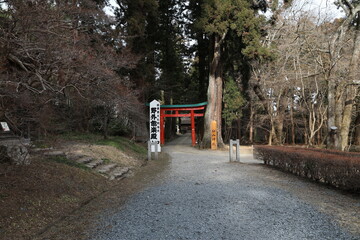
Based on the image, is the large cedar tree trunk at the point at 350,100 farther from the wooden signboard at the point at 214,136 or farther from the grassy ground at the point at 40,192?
the grassy ground at the point at 40,192

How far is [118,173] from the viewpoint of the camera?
22.0 ft

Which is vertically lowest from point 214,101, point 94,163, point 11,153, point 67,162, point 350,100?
point 94,163

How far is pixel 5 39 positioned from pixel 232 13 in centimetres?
1216

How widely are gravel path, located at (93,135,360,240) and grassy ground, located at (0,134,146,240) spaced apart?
726mm

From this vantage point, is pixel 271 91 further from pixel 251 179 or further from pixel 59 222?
pixel 59 222

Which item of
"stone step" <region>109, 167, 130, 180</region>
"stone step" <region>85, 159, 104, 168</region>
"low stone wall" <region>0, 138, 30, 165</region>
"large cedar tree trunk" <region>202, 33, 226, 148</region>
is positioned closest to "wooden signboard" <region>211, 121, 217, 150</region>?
"large cedar tree trunk" <region>202, 33, 226, 148</region>

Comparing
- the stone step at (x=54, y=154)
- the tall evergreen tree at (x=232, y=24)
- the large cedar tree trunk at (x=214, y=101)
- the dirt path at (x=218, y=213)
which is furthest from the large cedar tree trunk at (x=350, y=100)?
the stone step at (x=54, y=154)

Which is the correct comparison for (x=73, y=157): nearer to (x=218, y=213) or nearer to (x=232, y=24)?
(x=218, y=213)

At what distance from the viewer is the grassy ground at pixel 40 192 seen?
304 cm

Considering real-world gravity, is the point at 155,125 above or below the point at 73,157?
above

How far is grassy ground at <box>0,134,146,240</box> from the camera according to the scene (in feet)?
9.96

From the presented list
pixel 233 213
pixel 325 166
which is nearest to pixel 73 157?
pixel 233 213

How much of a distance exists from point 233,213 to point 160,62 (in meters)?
17.9

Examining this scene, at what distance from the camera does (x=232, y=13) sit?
Answer: 13.5 metres
